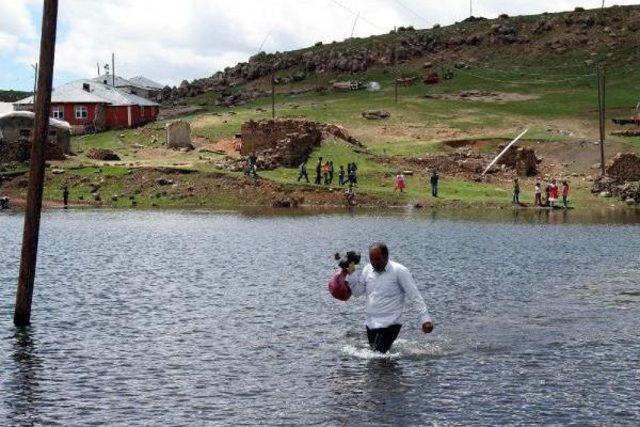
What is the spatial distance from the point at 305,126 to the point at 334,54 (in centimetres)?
8986

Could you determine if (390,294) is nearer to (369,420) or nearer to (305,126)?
(369,420)

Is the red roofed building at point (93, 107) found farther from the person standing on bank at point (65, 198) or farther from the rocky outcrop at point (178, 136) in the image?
the person standing on bank at point (65, 198)

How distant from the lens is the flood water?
63.2 ft

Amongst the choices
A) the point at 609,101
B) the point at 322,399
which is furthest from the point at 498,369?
the point at 609,101

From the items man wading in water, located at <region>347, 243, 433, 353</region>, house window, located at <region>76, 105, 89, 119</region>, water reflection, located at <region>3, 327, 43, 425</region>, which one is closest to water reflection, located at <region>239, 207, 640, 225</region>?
water reflection, located at <region>3, 327, 43, 425</region>

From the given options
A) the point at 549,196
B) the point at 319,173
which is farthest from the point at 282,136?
the point at 549,196

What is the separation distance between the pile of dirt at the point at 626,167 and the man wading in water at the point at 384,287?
A: 69.3 metres

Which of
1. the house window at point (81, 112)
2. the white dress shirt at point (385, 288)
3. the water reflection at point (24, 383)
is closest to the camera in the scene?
the water reflection at point (24, 383)

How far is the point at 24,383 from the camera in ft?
68.9

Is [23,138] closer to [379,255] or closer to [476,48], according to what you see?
[379,255]

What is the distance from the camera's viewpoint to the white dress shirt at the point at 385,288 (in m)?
20.8

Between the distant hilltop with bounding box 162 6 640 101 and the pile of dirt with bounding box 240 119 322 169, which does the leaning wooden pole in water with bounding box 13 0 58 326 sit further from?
the distant hilltop with bounding box 162 6 640 101

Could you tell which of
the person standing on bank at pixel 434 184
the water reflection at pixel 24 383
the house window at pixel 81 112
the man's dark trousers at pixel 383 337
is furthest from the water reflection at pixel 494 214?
the house window at pixel 81 112

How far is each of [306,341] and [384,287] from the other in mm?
5632
